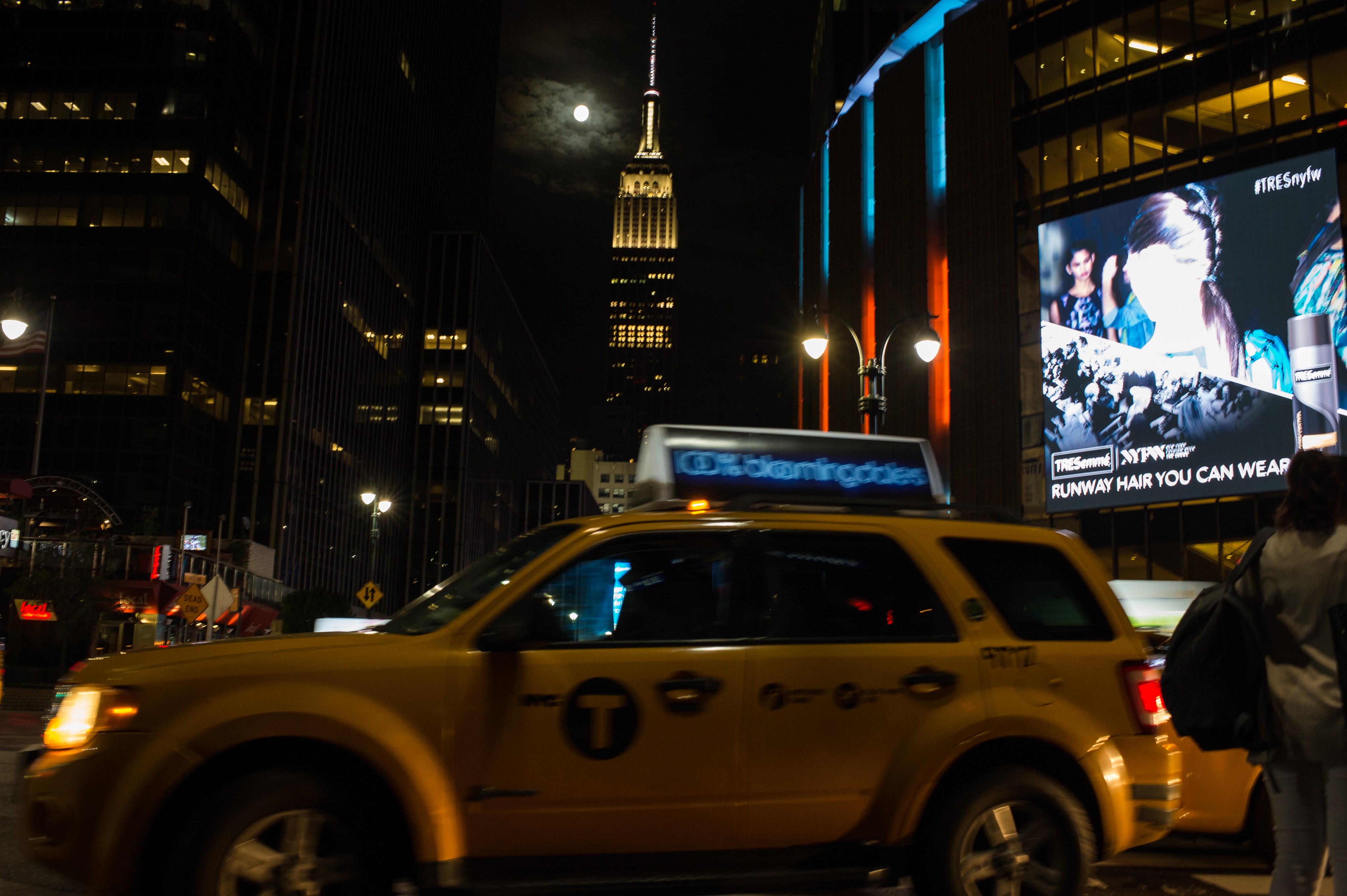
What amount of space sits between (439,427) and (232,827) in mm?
96576

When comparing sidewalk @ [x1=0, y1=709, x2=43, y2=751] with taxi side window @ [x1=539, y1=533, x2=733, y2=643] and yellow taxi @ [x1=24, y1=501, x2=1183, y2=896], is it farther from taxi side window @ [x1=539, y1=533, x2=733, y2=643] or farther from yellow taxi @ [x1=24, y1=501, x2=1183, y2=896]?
taxi side window @ [x1=539, y1=533, x2=733, y2=643]

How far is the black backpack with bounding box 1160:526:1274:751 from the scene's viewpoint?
3652 millimetres

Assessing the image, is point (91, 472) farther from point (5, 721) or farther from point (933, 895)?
point (933, 895)

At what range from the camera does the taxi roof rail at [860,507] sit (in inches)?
203

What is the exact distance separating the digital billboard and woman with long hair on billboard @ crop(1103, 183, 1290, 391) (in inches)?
1.7

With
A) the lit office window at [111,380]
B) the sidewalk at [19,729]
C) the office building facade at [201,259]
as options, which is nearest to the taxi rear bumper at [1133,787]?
the sidewalk at [19,729]

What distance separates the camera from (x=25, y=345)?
27438 mm

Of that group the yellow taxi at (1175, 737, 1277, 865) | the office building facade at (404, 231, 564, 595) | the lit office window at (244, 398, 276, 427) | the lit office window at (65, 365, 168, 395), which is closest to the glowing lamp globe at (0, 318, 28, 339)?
the yellow taxi at (1175, 737, 1277, 865)

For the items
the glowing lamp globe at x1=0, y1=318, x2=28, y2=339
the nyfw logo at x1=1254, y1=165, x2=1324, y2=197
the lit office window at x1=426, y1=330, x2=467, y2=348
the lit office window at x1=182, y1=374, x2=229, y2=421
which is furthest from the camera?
the lit office window at x1=426, y1=330, x2=467, y2=348

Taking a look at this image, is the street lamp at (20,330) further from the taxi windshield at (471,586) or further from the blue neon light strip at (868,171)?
the blue neon light strip at (868,171)

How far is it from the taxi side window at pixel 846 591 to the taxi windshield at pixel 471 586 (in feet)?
3.20

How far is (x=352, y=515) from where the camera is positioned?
3123 inches

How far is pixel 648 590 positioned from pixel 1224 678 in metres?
2.30

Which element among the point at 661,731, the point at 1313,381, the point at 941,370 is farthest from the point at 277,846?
the point at 941,370
